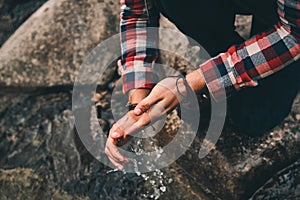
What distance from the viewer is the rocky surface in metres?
1.95

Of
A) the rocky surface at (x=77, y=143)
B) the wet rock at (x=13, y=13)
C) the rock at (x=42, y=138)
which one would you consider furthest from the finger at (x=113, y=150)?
the wet rock at (x=13, y=13)

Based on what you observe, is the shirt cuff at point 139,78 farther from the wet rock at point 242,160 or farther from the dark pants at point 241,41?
the wet rock at point 242,160

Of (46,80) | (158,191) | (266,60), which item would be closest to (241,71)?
(266,60)

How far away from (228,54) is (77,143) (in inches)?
37.1

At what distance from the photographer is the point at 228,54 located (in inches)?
59.6

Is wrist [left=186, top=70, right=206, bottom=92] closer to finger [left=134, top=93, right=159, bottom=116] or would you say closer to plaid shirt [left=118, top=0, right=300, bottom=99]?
plaid shirt [left=118, top=0, right=300, bottom=99]

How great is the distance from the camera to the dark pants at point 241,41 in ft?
5.51

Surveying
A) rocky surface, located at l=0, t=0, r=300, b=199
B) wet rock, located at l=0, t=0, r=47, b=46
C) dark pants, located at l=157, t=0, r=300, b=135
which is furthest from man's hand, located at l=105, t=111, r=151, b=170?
wet rock, located at l=0, t=0, r=47, b=46

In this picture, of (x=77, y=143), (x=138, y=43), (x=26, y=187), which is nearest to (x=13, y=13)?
(x=77, y=143)

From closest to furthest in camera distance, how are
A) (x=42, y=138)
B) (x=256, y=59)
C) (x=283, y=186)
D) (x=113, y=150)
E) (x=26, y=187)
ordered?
(x=256, y=59) → (x=113, y=150) → (x=283, y=186) → (x=26, y=187) → (x=42, y=138)

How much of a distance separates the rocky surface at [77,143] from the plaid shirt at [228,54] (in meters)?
0.45

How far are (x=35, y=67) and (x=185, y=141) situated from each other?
0.92 meters

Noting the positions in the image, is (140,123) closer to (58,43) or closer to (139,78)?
(139,78)

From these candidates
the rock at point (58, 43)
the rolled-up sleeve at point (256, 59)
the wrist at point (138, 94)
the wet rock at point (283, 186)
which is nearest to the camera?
the rolled-up sleeve at point (256, 59)
